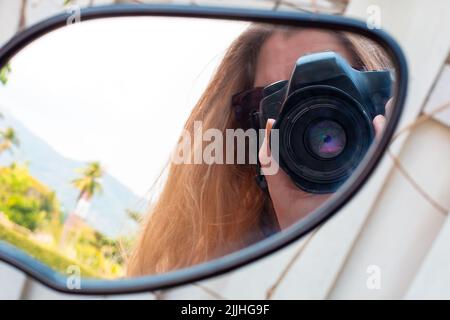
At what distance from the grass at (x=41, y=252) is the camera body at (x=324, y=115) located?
→ 0.48 ft

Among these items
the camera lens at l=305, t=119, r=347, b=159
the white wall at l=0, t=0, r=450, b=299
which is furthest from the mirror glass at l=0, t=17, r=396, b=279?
the white wall at l=0, t=0, r=450, b=299

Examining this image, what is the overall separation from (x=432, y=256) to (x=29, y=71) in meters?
0.47

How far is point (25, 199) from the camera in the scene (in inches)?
16.4

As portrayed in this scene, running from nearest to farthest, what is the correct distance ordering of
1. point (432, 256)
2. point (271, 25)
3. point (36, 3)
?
point (271, 25), point (36, 3), point (432, 256)

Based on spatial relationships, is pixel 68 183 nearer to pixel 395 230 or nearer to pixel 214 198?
pixel 214 198

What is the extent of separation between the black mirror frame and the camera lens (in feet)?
0.07

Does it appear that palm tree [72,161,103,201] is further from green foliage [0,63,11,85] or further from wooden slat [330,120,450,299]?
wooden slat [330,120,450,299]

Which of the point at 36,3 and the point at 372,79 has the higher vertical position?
the point at 36,3

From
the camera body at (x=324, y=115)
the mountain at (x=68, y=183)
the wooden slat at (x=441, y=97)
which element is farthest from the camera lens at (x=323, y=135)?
the wooden slat at (x=441, y=97)

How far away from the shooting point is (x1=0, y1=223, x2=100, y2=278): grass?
0.37 meters

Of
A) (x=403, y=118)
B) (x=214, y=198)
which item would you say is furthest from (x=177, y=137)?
(x=403, y=118)
